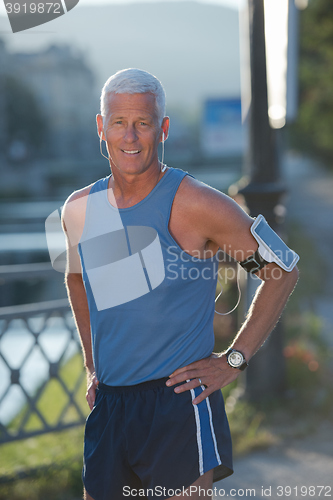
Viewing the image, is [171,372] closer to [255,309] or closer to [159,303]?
[159,303]

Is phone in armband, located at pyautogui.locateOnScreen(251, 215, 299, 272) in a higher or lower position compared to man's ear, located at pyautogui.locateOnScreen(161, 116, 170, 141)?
lower

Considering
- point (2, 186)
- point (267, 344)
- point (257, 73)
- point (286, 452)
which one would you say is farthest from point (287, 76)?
point (2, 186)

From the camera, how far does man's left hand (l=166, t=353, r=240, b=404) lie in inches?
76.0

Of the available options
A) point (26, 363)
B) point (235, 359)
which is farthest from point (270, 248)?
point (26, 363)

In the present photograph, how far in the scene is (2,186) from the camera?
47844 mm

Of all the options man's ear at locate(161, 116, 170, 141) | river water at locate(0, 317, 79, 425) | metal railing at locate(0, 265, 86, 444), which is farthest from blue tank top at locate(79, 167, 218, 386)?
river water at locate(0, 317, 79, 425)

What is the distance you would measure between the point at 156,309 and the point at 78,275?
21.6 inches

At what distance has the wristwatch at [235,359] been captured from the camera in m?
2.02

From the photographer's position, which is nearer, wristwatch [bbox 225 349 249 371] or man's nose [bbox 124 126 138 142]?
man's nose [bbox 124 126 138 142]

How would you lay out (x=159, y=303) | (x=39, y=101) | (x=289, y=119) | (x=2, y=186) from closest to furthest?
(x=159, y=303), (x=289, y=119), (x=2, y=186), (x=39, y=101)

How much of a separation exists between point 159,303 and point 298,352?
3769 millimetres

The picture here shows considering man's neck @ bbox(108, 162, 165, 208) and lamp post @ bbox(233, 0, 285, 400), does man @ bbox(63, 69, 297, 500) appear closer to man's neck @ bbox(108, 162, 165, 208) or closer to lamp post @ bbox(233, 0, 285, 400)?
man's neck @ bbox(108, 162, 165, 208)

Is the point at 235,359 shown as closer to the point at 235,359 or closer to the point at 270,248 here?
the point at 235,359

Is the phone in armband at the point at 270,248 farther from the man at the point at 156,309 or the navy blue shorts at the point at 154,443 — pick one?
the navy blue shorts at the point at 154,443
